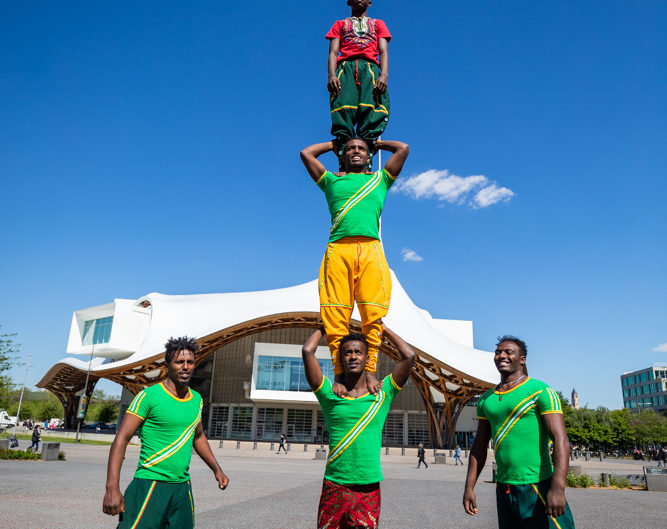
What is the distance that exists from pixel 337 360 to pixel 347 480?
2.71 feet

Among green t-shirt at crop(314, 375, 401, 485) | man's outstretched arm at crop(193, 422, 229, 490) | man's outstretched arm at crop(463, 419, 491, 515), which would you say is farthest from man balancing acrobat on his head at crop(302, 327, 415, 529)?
man's outstretched arm at crop(193, 422, 229, 490)

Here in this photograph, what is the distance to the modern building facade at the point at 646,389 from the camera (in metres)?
92.1

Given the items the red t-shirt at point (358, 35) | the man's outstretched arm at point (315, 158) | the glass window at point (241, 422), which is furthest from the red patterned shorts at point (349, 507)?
the glass window at point (241, 422)

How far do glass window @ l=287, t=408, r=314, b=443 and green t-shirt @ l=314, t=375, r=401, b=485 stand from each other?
47.0 meters

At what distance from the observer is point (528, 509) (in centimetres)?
353

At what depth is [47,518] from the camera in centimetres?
789

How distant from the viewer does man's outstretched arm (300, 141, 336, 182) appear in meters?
4.28

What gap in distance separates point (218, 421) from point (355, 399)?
2025 inches

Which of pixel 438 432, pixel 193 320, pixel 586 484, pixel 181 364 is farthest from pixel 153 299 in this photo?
pixel 181 364

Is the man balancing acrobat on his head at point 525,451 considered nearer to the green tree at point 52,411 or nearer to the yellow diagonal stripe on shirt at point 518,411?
the yellow diagonal stripe on shirt at point 518,411

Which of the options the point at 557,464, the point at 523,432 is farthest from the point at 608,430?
the point at 557,464

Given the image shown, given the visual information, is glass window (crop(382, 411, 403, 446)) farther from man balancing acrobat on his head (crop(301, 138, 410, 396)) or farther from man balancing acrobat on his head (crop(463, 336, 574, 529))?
man balancing acrobat on his head (crop(301, 138, 410, 396))

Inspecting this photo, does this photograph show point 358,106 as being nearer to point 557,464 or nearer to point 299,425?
point 557,464

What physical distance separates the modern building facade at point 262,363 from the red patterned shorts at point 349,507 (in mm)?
29866
